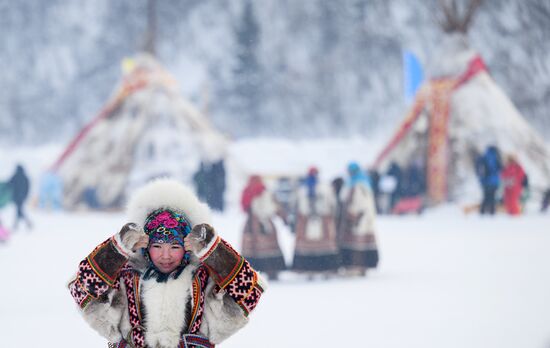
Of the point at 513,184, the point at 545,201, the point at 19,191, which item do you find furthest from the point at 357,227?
the point at 545,201

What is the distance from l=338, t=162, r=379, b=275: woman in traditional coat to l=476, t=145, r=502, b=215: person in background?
695cm

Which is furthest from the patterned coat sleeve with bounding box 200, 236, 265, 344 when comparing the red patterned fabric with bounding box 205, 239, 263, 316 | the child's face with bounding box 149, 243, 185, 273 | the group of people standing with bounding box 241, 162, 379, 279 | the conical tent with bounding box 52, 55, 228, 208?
the conical tent with bounding box 52, 55, 228, 208

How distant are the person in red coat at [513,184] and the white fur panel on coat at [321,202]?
7727 millimetres

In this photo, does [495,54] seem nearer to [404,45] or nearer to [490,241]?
[404,45]

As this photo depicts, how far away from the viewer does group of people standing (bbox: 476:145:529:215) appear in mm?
15703

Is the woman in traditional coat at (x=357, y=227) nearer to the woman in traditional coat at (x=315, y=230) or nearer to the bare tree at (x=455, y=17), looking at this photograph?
the woman in traditional coat at (x=315, y=230)

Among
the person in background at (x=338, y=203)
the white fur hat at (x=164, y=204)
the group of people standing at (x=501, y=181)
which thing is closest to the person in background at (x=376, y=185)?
the group of people standing at (x=501, y=181)

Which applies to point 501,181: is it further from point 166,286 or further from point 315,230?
point 166,286

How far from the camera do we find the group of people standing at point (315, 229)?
29.6 ft

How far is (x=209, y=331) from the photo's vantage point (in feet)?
9.30

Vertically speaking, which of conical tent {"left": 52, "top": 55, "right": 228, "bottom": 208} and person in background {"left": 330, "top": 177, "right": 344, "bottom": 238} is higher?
conical tent {"left": 52, "top": 55, "right": 228, "bottom": 208}

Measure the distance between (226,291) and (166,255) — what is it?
0.25 meters

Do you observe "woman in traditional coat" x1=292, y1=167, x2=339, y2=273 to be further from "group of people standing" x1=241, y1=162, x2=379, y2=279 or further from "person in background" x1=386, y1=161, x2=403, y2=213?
"person in background" x1=386, y1=161, x2=403, y2=213

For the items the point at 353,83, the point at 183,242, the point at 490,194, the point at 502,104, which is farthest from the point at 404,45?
the point at 183,242
